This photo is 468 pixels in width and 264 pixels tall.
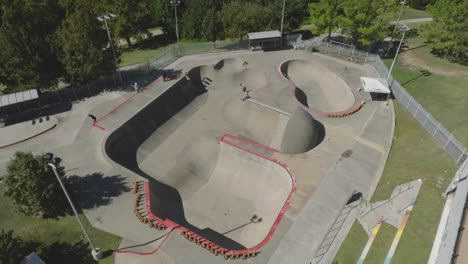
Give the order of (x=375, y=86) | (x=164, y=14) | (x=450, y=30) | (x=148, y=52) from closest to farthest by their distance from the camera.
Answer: (x=375, y=86), (x=450, y=30), (x=148, y=52), (x=164, y=14)

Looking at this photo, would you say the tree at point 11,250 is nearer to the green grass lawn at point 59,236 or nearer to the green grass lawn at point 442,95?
the green grass lawn at point 59,236

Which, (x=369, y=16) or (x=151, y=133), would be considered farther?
(x=369, y=16)

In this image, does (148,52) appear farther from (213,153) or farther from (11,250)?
(11,250)

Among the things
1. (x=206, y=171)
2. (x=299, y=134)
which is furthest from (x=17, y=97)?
(x=299, y=134)

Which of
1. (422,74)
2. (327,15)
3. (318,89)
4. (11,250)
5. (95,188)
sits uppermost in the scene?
(327,15)

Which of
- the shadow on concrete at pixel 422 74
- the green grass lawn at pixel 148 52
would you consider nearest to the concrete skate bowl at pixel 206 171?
the green grass lawn at pixel 148 52

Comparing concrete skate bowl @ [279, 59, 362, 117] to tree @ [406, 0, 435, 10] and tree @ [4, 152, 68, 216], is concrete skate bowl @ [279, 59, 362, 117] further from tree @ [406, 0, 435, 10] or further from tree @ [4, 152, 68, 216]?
tree @ [406, 0, 435, 10]
